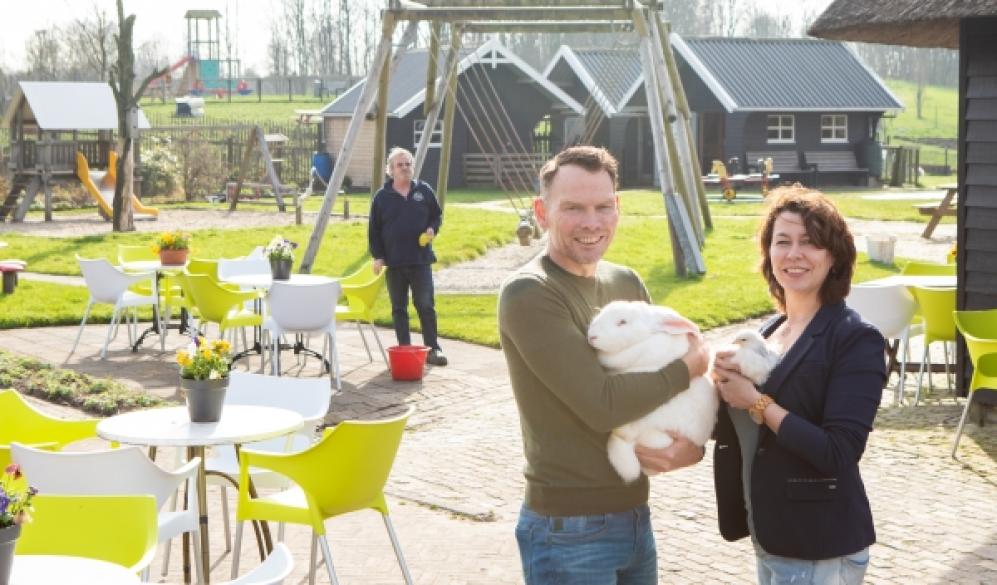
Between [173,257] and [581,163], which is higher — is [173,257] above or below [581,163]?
below

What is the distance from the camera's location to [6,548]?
12.1 feet

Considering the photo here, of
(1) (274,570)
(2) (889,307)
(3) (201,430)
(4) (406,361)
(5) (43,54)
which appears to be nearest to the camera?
(1) (274,570)

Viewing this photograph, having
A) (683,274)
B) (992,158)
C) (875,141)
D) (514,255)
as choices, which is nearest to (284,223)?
(514,255)

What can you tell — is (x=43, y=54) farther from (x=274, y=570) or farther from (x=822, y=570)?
(x=822, y=570)

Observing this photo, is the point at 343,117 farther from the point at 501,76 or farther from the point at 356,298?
the point at 356,298

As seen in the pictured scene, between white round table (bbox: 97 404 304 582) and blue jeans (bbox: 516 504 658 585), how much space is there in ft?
8.14

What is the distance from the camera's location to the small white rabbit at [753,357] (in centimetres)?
356

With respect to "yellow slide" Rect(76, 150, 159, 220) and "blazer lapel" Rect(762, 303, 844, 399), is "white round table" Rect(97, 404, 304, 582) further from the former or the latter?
"yellow slide" Rect(76, 150, 159, 220)

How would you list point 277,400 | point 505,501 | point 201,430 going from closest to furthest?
point 201,430, point 277,400, point 505,501

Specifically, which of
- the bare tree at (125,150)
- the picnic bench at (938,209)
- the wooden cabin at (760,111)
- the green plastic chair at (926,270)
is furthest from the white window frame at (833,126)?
the green plastic chair at (926,270)

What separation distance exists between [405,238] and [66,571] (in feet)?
26.0

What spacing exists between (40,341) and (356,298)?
3702mm

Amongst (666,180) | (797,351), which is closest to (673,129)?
(666,180)

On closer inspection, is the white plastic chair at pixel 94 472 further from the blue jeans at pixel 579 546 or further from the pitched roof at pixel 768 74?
the pitched roof at pixel 768 74
